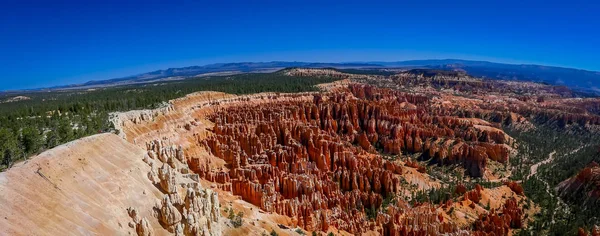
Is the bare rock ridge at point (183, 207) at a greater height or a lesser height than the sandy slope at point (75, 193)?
lesser

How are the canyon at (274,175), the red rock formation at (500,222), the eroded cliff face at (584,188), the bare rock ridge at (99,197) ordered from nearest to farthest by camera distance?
the bare rock ridge at (99,197)
the canyon at (274,175)
the red rock formation at (500,222)
the eroded cliff face at (584,188)

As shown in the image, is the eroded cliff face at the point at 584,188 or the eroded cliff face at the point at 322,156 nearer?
the eroded cliff face at the point at 322,156

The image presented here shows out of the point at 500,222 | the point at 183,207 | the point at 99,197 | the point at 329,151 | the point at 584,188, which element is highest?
the point at 99,197

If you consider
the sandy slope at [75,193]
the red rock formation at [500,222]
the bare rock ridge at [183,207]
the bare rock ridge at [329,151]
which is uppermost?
the sandy slope at [75,193]

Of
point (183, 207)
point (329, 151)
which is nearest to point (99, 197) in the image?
point (183, 207)

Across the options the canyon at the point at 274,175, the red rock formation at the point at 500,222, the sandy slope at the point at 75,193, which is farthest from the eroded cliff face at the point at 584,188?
the sandy slope at the point at 75,193

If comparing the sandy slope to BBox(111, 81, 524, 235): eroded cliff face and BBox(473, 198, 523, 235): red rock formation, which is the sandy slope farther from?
BBox(473, 198, 523, 235): red rock formation

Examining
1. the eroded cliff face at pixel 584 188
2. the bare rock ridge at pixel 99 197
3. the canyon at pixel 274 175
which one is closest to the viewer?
the bare rock ridge at pixel 99 197

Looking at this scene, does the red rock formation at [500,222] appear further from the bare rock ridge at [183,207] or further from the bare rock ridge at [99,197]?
the bare rock ridge at [99,197]

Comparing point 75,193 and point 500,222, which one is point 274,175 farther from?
point 75,193

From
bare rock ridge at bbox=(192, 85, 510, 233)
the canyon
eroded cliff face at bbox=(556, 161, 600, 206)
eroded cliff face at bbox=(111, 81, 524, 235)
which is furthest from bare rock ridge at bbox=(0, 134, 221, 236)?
eroded cliff face at bbox=(556, 161, 600, 206)
